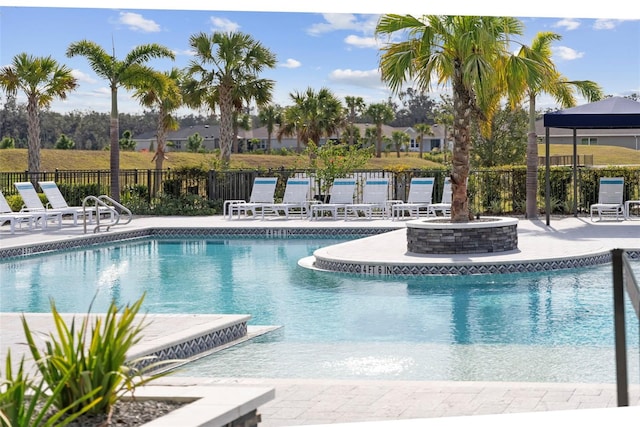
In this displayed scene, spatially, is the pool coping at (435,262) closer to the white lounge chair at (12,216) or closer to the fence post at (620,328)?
the white lounge chair at (12,216)

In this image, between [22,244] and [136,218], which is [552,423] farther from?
[136,218]

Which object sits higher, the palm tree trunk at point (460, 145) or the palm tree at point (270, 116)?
the palm tree at point (270, 116)

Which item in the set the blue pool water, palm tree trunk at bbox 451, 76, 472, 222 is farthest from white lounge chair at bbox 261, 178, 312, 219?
palm tree trunk at bbox 451, 76, 472, 222

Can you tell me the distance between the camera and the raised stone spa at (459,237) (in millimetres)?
12055

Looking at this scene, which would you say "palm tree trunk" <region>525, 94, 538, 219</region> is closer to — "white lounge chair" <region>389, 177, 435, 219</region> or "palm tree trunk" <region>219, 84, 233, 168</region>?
"white lounge chair" <region>389, 177, 435, 219</region>

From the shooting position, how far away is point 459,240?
39.6 feet

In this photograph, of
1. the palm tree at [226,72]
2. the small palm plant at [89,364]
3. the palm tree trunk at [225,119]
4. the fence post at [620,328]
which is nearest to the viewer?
the small palm plant at [89,364]

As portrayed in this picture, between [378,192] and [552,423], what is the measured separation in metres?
14.0

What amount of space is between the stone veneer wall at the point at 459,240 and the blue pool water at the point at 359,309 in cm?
95

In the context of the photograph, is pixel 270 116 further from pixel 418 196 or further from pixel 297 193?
pixel 418 196

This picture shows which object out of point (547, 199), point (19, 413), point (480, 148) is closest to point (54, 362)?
point (19, 413)

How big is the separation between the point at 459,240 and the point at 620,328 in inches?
294

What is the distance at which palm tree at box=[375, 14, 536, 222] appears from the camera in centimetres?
1186

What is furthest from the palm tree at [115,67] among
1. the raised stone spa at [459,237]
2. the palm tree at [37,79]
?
the raised stone spa at [459,237]
